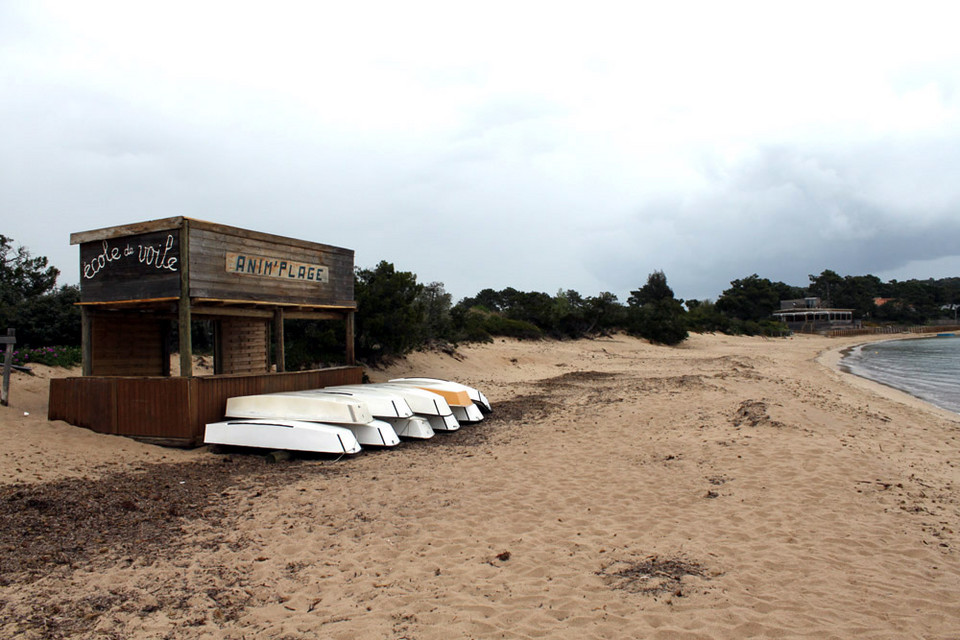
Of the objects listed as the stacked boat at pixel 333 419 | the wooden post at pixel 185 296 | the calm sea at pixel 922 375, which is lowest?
the calm sea at pixel 922 375

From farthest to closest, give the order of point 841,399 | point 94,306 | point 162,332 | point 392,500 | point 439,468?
point 841,399 → point 162,332 → point 94,306 → point 439,468 → point 392,500

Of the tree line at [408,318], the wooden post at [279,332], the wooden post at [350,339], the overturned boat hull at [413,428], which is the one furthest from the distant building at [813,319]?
the wooden post at [279,332]

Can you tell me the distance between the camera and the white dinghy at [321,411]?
28.2 ft

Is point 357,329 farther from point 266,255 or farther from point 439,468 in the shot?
point 439,468

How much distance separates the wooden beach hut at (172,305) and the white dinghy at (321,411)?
515 mm

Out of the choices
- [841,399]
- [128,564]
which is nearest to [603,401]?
[841,399]

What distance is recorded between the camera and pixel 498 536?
5.09 meters

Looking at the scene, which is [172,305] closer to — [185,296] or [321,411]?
[185,296]

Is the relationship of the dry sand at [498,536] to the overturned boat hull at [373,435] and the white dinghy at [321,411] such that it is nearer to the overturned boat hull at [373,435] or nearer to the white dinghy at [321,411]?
the overturned boat hull at [373,435]

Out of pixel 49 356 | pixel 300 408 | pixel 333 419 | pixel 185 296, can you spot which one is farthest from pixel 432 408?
pixel 49 356

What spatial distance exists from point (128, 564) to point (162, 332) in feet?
27.7

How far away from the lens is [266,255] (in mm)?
10188

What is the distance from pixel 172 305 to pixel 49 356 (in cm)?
443

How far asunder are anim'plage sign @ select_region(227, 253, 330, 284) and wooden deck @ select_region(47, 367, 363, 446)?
5.85 feet
